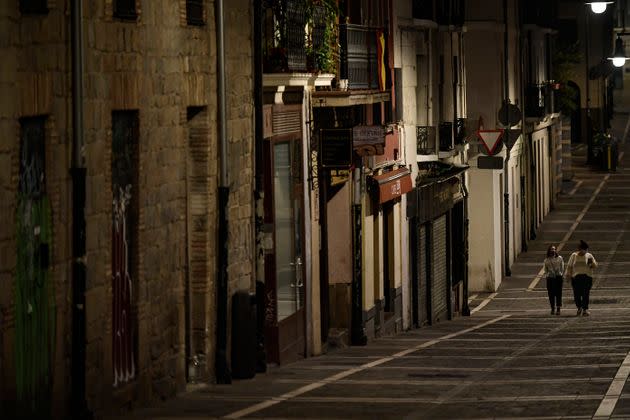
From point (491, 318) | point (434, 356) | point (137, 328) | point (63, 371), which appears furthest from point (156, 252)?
point (491, 318)

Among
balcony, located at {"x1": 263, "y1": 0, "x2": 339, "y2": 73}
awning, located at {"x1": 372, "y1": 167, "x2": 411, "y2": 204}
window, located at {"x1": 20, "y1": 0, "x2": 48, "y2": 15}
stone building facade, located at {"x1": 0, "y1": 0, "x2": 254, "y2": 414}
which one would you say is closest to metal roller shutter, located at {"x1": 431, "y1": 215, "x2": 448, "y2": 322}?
awning, located at {"x1": 372, "y1": 167, "x2": 411, "y2": 204}

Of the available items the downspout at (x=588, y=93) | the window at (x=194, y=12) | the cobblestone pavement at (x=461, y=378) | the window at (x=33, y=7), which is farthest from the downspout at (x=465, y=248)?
the downspout at (x=588, y=93)

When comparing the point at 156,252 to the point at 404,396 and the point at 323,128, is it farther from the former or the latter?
the point at 323,128

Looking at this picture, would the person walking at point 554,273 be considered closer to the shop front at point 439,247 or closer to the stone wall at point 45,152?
the shop front at point 439,247

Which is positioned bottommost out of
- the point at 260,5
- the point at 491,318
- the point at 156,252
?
the point at 491,318

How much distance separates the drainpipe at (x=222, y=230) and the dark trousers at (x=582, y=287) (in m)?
16.5

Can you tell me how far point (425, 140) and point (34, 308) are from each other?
23.9m

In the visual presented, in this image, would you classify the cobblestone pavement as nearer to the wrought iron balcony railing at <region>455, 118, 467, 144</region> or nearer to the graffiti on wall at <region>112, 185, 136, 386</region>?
the graffiti on wall at <region>112, 185, 136, 386</region>

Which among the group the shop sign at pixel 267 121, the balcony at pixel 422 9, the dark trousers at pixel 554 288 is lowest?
the dark trousers at pixel 554 288

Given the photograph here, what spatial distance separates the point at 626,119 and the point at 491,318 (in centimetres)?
7726

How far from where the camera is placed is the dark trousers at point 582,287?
3500 cm

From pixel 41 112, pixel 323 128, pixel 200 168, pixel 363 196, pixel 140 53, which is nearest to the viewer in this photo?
pixel 41 112

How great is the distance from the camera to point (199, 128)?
19562mm

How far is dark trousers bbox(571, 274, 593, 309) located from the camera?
35.0 meters
